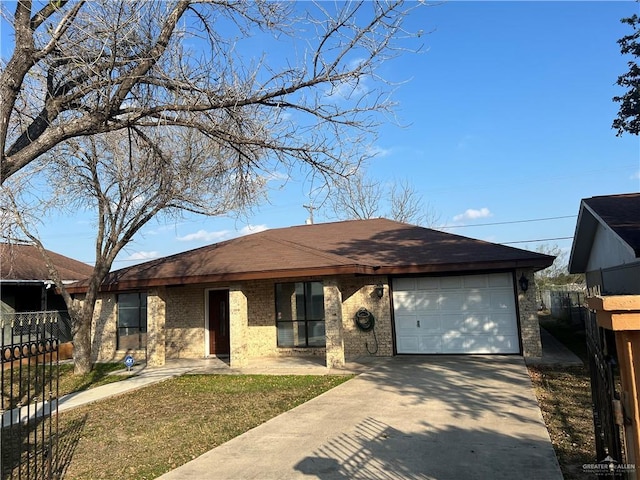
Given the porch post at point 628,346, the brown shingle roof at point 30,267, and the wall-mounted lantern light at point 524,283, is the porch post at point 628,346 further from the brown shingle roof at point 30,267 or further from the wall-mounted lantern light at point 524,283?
the brown shingle roof at point 30,267

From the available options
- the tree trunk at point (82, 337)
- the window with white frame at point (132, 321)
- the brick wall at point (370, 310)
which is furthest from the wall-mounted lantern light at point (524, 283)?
the window with white frame at point (132, 321)

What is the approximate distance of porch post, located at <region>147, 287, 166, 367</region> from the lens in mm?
13992

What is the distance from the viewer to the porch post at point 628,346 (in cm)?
211

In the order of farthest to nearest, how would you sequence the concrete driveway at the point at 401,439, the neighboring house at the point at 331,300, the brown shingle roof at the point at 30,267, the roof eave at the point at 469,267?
the brown shingle roof at the point at 30,267
the neighboring house at the point at 331,300
the roof eave at the point at 469,267
the concrete driveway at the point at 401,439

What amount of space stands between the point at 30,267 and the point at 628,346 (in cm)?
2396

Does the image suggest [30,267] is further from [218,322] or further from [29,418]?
[29,418]

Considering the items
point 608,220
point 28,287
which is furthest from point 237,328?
point 28,287

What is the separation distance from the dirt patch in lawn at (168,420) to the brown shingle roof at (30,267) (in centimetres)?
1008

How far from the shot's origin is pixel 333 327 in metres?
11.9

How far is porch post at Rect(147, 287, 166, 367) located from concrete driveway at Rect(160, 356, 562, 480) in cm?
716

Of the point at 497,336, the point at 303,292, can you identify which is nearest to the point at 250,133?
the point at 303,292

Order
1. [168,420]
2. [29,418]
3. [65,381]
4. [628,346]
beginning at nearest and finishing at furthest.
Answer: [628,346], [29,418], [168,420], [65,381]

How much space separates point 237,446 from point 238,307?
721cm

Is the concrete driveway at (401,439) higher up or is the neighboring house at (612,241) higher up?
the neighboring house at (612,241)
